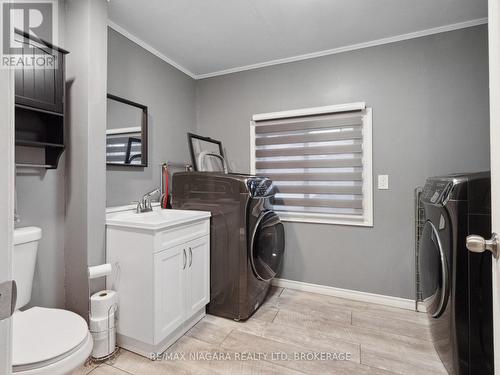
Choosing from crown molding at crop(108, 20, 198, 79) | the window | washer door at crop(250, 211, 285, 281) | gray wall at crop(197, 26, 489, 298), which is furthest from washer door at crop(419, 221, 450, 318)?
crown molding at crop(108, 20, 198, 79)

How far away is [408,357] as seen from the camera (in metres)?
1.61

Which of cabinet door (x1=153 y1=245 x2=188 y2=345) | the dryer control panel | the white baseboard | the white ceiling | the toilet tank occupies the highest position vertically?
the white ceiling

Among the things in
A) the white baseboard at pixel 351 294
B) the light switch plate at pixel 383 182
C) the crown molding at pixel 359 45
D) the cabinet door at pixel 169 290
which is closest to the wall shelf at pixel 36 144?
the cabinet door at pixel 169 290

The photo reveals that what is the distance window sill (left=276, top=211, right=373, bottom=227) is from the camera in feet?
7.72

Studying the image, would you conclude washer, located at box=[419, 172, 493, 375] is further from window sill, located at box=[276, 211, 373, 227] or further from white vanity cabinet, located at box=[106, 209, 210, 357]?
white vanity cabinet, located at box=[106, 209, 210, 357]

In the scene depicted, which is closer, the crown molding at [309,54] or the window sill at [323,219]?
the crown molding at [309,54]

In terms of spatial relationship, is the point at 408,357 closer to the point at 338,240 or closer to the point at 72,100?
Result: the point at 338,240

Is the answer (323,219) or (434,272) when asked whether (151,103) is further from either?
(434,272)

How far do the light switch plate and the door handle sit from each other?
242 cm

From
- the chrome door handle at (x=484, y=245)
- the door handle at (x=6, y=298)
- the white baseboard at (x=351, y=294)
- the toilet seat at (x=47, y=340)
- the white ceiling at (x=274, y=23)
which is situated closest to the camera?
the door handle at (x=6, y=298)

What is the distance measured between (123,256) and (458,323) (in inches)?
75.2

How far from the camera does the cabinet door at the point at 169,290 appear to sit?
5.11 ft

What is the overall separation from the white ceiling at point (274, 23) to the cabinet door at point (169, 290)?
1725 mm

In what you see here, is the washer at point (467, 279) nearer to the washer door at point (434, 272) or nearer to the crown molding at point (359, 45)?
the washer door at point (434, 272)
